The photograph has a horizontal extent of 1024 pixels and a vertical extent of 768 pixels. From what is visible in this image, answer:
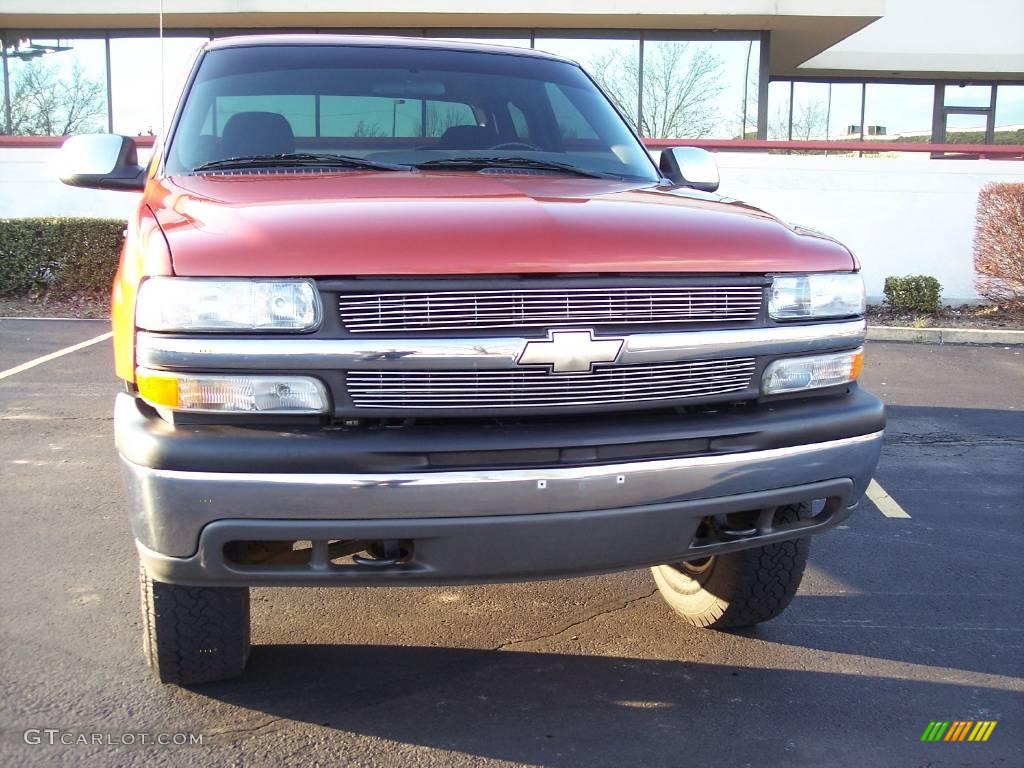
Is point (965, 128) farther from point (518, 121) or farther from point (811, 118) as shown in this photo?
point (518, 121)

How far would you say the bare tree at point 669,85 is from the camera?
15883mm

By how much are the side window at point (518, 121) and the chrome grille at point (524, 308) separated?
1.54m

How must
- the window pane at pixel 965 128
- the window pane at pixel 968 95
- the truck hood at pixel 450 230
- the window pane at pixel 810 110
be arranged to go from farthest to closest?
1. the window pane at pixel 965 128
2. the window pane at pixel 968 95
3. the window pane at pixel 810 110
4. the truck hood at pixel 450 230

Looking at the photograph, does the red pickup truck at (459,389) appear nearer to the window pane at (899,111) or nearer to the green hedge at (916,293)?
the green hedge at (916,293)

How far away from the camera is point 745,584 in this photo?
324cm

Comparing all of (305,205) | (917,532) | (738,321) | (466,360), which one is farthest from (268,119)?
(917,532)

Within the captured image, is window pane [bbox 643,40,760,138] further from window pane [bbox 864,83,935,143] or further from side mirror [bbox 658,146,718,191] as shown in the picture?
side mirror [bbox 658,146,718,191]

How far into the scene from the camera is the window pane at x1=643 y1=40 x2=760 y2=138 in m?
15.9

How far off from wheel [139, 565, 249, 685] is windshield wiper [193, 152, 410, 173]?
53.1 inches

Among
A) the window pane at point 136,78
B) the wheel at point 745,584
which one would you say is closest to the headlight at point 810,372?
the wheel at point 745,584

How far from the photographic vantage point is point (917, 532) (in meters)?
4.41

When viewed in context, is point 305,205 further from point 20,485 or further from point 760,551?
point 20,485

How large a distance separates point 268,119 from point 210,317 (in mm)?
1468

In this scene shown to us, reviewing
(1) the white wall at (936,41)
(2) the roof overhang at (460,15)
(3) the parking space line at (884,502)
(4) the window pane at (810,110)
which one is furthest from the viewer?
(4) the window pane at (810,110)
